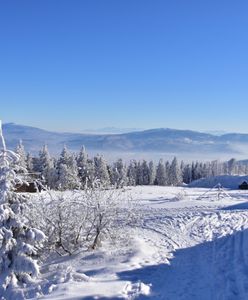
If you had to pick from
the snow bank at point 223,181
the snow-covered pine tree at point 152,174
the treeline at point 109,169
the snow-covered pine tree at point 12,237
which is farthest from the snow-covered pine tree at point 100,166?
the snow-covered pine tree at point 12,237

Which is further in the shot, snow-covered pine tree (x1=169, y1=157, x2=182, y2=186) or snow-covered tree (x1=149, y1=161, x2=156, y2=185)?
snow-covered pine tree (x1=169, y1=157, x2=182, y2=186)

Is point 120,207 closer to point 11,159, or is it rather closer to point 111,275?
point 111,275

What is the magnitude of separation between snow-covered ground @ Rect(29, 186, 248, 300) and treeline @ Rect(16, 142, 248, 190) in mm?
2935

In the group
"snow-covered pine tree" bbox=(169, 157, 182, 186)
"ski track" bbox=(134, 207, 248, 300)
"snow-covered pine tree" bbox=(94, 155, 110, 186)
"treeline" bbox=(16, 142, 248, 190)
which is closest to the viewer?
"ski track" bbox=(134, 207, 248, 300)

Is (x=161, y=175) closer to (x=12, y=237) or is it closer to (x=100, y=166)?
(x=100, y=166)

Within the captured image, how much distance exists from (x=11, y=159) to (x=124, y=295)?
16.0 ft

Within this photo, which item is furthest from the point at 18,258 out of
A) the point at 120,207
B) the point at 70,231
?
the point at 120,207

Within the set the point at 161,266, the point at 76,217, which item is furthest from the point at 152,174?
the point at 161,266

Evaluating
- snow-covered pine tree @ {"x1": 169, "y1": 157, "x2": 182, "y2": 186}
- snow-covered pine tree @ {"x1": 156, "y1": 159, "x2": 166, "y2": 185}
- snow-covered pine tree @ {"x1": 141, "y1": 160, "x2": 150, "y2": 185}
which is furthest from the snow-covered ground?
snow-covered pine tree @ {"x1": 169, "y1": 157, "x2": 182, "y2": 186}

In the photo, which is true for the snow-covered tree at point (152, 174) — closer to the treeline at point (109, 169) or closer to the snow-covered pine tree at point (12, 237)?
the treeline at point (109, 169)

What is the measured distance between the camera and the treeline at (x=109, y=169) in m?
52.8

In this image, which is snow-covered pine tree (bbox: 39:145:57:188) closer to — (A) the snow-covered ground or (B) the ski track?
(B) the ski track

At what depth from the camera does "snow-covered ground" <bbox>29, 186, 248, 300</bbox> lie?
13555mm

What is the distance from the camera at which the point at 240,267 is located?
1565cm
